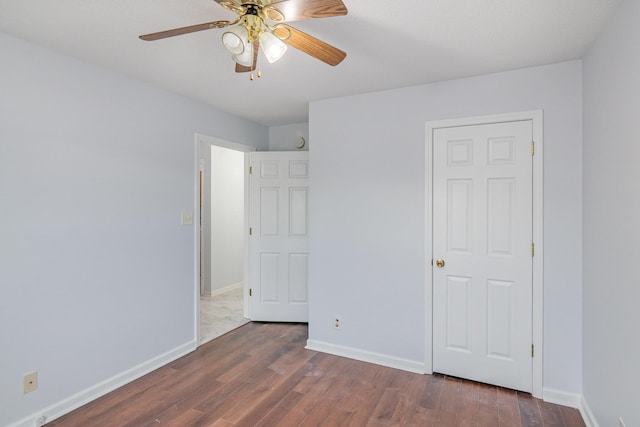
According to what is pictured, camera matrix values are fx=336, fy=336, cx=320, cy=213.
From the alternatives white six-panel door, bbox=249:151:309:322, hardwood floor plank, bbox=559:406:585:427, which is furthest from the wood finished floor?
white six-panel door, bbox=249:151:309:322

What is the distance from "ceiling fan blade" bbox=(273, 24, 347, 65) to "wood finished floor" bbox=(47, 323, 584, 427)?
7.01 feet

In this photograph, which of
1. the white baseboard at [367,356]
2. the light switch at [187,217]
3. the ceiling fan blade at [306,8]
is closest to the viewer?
the ceiling fan blade at [306,8]

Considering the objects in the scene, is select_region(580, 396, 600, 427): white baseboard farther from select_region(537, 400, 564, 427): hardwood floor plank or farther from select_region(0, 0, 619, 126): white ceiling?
select_region(0, 0, 619, 126): white ceiling

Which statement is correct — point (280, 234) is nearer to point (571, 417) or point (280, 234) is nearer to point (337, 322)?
point (337, 322)

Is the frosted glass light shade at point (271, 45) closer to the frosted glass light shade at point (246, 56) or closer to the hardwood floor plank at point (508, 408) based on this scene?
the frosted glass light shade at point (246, 56)

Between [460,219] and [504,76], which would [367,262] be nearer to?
[460,219]

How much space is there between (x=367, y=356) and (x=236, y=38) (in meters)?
2.64

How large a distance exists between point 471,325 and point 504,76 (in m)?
1.88

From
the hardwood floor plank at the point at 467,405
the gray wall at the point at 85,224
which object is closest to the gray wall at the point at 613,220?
the hardwood floor plank at the point at 467,405

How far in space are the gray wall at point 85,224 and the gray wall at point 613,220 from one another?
303 centimetres

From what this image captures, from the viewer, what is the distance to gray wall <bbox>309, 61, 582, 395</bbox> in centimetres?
228

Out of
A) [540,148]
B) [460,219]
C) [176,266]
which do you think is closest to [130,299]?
[176,266]

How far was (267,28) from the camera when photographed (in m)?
1.49

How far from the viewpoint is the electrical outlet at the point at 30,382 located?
6.57 feet
